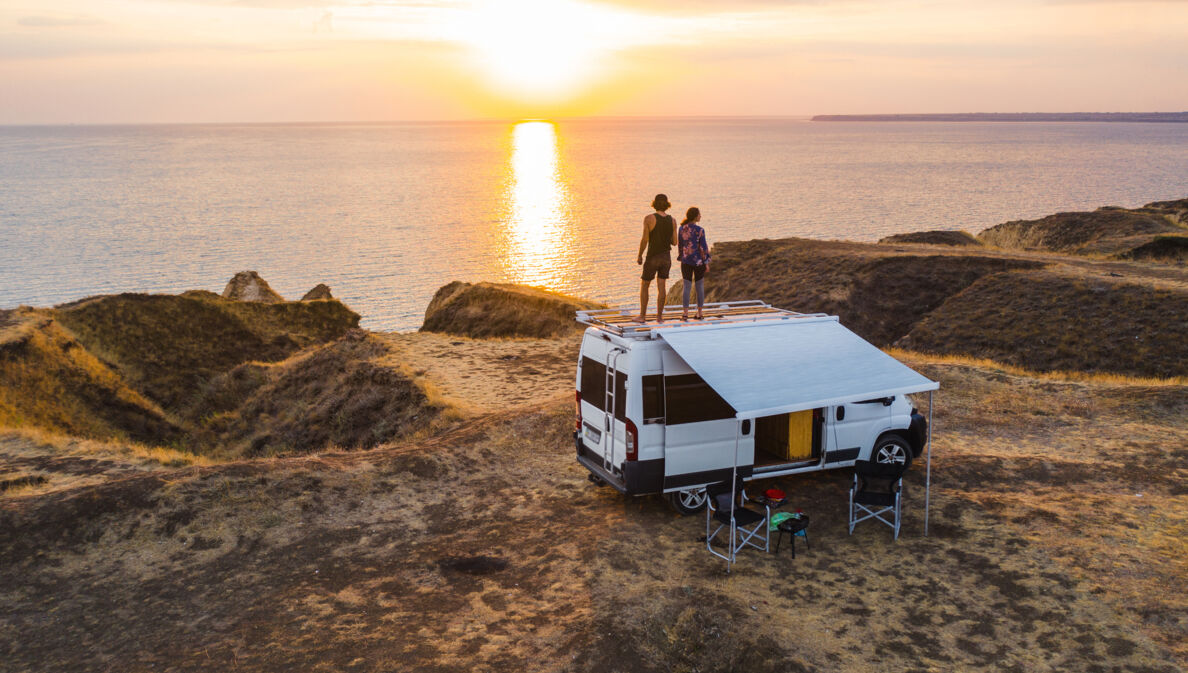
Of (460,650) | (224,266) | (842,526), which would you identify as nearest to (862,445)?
(842,526)

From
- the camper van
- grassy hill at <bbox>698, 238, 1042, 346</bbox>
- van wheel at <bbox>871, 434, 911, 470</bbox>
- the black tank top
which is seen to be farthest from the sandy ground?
grassy hill at <bbox>698, 238, 1042, 346</bbox>

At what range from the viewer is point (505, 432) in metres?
17.3

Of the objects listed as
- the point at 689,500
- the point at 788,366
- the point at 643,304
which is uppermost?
the point at 643,304

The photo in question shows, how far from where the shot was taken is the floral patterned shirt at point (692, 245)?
45.7 ft

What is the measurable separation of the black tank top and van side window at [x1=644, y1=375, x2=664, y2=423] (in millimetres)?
3131

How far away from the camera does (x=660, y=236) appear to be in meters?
13.9

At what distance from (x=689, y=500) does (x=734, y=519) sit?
167 centimetres

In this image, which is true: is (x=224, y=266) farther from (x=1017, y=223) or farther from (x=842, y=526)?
(x=842, y=526)

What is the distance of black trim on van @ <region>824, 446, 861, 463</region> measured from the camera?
1286 cm

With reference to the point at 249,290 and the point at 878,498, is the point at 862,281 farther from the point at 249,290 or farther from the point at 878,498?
the point at 249,290

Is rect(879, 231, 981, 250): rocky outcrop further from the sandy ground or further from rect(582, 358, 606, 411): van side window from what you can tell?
rect(582, 358, 606, 411): van side window

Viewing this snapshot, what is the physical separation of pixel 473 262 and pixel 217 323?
46677 millimetres

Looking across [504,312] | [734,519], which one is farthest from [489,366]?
[734,519]

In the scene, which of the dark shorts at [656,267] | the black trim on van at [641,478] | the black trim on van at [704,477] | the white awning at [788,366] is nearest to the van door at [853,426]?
the white awning at [788,366]
